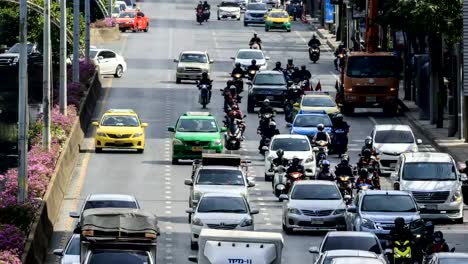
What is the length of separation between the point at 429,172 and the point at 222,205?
834cm

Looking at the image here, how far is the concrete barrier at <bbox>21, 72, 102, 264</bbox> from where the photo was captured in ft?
134

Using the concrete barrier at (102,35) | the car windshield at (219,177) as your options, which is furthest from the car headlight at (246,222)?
the concrete barrier at (102,35)

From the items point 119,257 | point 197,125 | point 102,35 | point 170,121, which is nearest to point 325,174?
point 197,125

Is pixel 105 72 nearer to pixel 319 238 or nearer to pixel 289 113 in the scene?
pixel 289 113

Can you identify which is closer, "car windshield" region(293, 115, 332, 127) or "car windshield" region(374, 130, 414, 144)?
"car windshield" region(374, 130, 414, 144)

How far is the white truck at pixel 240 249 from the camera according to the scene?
118 feet

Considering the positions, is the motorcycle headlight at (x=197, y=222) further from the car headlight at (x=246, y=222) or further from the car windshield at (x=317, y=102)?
the car windshield at (x=317, y=102)

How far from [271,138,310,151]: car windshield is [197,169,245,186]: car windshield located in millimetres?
7853

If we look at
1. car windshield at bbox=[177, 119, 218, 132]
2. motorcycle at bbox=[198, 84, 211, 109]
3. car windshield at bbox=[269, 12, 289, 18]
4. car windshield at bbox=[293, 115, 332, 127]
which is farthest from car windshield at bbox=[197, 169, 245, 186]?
car windshield at bbox=[269, 12, 289, 18]

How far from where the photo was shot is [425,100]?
7469 centimetres

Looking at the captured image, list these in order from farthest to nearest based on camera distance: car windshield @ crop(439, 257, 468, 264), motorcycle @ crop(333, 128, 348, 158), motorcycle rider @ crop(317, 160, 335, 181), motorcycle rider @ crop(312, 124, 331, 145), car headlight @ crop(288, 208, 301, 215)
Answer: motorcycle @ crop(333, 128, 348, 158) < motorcycle rider @ crop(312, 124, 331, 145) < motorcycle rider @ crop(317, 160, 335, 181) < car headlight @ crop(288, 208, 301, 215) < car windshield @ crop(439, 257, 468, 264)

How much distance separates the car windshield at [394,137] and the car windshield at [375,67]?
1480 centimetres

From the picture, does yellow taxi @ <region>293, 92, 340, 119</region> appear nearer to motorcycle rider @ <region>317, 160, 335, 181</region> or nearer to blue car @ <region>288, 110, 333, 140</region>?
blue car @ <region>288, 110, 333, 140</region>

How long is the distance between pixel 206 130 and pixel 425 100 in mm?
15197
